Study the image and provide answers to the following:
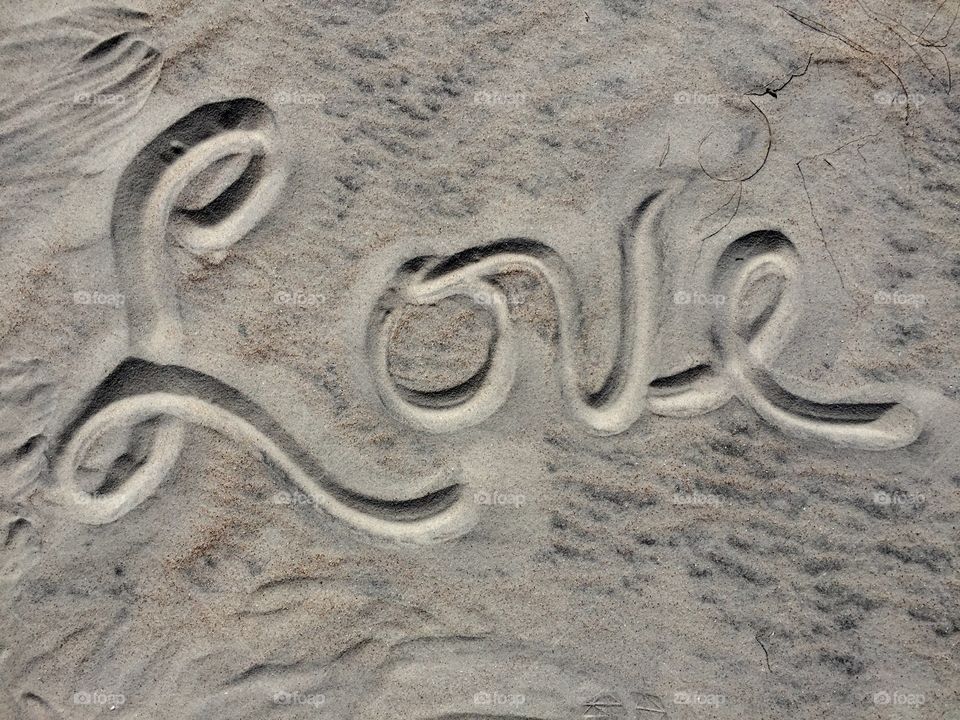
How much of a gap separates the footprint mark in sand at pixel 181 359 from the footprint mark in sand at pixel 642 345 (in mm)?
483

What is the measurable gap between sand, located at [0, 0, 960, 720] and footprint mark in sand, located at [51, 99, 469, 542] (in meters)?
0.02

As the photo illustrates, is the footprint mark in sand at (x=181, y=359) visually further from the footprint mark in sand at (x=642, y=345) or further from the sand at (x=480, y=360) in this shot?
the footprint mark in sand at (x=642, y=345)

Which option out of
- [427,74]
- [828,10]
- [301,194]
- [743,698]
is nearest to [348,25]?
[427,74]

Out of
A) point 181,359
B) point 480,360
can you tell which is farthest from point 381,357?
point 181,359

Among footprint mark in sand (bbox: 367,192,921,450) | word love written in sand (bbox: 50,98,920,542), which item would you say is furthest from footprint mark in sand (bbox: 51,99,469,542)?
footprint mark in sand (bbox: 367,192,921,450)

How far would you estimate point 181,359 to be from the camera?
319cm

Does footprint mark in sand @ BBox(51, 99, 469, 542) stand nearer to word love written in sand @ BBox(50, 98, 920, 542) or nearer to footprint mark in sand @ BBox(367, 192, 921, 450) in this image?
word love written in sand @ BBox(50, 98, 920, 542)

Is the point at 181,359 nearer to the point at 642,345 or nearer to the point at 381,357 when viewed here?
the point at 381,357

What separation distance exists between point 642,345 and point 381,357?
3.69 feet

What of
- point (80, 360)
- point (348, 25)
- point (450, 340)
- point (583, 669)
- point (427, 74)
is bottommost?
point (583, 669)

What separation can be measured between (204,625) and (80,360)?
4.14ft

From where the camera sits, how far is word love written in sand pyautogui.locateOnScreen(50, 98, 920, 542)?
3154 mm

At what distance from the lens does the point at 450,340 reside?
3188 millimetres

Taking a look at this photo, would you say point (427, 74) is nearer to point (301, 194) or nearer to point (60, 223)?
point (301, 194)
